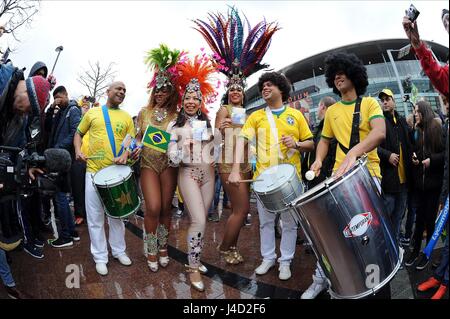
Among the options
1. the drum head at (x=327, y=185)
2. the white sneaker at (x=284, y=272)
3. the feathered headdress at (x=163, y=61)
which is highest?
the feathered headdress at (x=163, y=61)

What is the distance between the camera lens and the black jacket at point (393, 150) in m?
3.52

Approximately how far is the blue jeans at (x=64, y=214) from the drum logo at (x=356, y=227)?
3.64 metres

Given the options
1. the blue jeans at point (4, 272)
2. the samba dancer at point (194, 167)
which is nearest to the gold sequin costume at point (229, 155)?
the samba dancer at point (194, 167)

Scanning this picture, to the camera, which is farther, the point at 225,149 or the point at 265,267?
the point at 225,149

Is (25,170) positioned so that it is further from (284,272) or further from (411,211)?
(411,211)

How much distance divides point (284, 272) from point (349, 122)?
5.26 ft

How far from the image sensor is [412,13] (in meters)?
1.86

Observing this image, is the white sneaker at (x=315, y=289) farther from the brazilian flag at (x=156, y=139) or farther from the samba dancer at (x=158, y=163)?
the brazilian flag at (x=156, y=139)

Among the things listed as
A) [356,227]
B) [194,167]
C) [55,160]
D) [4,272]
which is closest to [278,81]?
[194,167]

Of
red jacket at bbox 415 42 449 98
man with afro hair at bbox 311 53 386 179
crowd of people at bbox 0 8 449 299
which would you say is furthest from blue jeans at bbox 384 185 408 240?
red jacket at bbox 415 42 449 98

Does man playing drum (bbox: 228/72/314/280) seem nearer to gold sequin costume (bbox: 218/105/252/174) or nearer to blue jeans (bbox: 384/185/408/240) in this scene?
gold sequin costume (bbox: 218/105/252/174)

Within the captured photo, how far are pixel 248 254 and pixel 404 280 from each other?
1.73 m

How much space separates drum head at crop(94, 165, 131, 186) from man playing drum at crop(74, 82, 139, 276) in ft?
0.24
